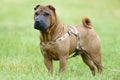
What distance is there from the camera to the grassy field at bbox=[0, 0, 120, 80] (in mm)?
9930

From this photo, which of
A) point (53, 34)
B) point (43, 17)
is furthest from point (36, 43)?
point (43, 17)

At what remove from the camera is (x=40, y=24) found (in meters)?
9.55

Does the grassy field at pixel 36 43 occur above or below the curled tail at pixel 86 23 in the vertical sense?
below

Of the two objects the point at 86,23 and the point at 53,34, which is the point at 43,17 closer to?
the point at 53,34

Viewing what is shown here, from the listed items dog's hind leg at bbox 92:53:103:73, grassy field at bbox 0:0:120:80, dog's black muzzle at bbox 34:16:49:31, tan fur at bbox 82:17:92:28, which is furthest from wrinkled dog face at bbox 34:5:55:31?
dog's hind leg at bbox 92:53:103:73

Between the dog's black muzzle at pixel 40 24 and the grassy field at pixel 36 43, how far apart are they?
0.80m

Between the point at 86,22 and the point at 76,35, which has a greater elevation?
the point at 86,22

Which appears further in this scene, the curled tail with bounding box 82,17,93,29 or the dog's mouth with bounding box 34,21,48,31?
the curled tail with bounding box 82,17,93,29

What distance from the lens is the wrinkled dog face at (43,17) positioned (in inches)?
377

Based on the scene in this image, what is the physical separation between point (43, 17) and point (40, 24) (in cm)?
17

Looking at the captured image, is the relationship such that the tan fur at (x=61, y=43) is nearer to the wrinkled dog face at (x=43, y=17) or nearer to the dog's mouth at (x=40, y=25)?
the wrinkled dog face at (x=43, y=17)

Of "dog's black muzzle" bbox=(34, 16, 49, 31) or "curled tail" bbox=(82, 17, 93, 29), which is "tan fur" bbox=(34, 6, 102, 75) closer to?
"curled tail" bbox=(82, 17, 93, 29)

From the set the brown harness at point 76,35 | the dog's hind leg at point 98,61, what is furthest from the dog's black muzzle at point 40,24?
the dog's hind leg at point 98,61

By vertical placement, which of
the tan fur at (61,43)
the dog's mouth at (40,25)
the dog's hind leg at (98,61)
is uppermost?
the dog's mouth at (40,25)
